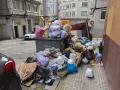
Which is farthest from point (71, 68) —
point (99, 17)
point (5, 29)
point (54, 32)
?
point (5, 29)

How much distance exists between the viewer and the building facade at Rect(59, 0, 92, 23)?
52281mm

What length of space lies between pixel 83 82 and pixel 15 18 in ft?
73.3

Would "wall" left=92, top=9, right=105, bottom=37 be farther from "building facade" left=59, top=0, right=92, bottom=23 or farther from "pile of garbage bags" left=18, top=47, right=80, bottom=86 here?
"building facade" left=59, top=0, right=92, bottom=23

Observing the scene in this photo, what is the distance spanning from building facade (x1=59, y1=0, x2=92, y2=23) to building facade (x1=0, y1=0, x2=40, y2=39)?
74.1 ft

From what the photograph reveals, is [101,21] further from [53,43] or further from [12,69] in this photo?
[12,69]

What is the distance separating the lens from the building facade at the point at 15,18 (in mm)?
24406

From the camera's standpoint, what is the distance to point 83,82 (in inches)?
223

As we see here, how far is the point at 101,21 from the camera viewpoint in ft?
69.4

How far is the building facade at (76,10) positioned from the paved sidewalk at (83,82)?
4499cm

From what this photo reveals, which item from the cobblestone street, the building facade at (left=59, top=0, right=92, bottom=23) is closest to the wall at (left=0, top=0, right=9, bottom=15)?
the cobblestone street

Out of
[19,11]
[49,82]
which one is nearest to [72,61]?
[49,82]

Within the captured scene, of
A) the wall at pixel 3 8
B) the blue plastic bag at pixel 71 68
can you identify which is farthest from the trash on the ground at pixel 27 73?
the wall at pixel 3 8

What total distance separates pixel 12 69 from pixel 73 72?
11.4 ft

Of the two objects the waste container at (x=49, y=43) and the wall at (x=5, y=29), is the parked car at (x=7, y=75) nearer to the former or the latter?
the waste container at (x=49, y=43)
